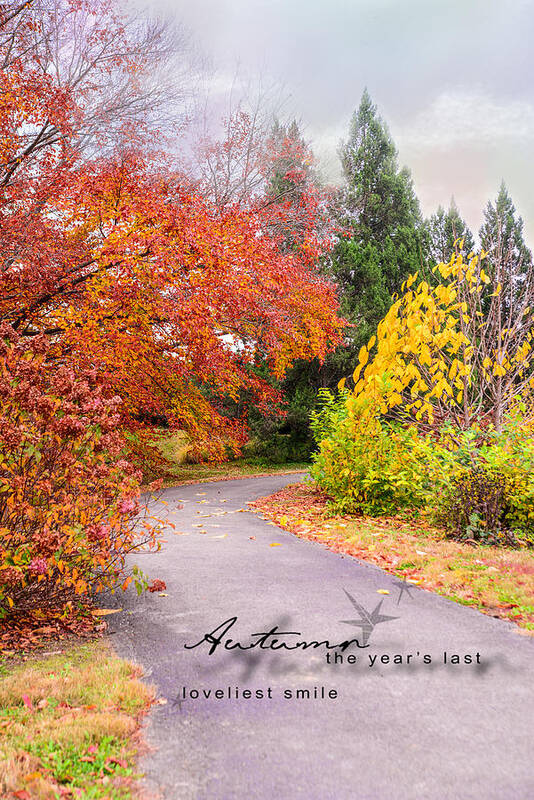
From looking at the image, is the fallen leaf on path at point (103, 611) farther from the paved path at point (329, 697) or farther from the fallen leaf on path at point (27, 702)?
the fallen leaf on path at point (27, 702)

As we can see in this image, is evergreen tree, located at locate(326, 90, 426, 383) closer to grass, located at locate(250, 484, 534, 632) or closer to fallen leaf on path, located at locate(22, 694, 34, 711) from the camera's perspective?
grass, located at locate(250, 484, 534, 632)

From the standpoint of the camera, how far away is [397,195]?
22.1 metres

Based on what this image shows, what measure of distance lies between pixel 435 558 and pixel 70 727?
12.4ft

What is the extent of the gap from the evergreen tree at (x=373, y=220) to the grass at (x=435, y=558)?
1202 centimetres

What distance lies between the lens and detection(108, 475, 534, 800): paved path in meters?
2.15

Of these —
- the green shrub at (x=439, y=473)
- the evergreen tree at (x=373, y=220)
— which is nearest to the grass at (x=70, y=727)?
the green shrub at (x=439, y=473)

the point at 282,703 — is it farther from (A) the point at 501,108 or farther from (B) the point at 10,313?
(A) the point at 501,108

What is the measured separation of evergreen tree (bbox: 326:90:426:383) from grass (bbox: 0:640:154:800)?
16400 millimetres

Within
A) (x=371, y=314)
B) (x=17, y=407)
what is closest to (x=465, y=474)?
(x=17, y=407)

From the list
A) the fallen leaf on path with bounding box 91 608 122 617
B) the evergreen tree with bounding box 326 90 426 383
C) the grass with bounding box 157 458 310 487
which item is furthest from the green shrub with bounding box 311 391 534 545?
the evergreen tree with bounding box 326 90 426 383

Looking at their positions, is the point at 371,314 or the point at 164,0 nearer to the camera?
the point at 164,0

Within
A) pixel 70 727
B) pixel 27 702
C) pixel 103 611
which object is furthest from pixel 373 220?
pixel 70 727

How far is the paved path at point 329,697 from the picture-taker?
215 cm

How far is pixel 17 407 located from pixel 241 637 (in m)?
2.11
